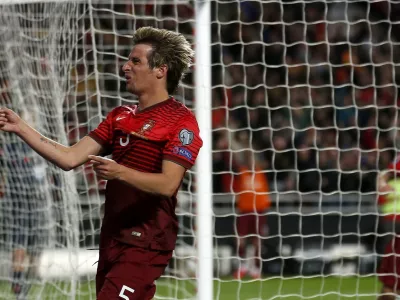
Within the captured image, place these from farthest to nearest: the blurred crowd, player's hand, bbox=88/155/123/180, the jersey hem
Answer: the blurred crowd
the jersey hem
player's hand, bbox=88/155/123/180

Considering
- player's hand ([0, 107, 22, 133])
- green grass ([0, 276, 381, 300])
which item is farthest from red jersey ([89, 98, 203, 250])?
green grass ([0, 276, 381, 300])

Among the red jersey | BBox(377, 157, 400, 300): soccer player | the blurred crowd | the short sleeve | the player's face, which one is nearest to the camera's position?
the red jersey

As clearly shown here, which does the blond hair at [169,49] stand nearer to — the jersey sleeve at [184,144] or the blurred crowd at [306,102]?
the jersey sleeve at [184,144]

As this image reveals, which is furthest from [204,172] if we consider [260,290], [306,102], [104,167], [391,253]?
[306,102]

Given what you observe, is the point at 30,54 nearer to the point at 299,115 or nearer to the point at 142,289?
the point at 142,289

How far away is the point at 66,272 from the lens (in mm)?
7805

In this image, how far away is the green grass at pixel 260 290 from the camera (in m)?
7.95

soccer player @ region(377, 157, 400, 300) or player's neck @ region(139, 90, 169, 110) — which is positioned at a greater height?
player's neck @ region(139, 90, 169, 110)

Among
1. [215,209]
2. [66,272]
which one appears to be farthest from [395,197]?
[215,209]

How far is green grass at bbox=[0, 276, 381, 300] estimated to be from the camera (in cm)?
795

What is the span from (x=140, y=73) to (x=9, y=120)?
2.14ft

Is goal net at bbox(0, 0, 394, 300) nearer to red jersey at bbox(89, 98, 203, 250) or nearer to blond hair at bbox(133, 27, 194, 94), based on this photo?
red jersey at bbox(89, 98, 203, 250)

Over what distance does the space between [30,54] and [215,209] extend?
4198 millimetres

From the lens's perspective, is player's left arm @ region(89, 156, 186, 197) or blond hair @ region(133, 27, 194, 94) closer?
player's left arm @ region(89, 156, 186, 197)
